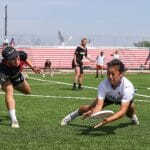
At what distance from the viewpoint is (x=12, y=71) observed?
10.0 metres

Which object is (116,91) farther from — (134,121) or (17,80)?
(17,80)

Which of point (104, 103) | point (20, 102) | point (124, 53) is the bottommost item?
point (124, 53)

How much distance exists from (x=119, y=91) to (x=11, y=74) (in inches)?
82.9

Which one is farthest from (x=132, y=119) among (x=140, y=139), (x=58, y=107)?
(x=58, y=107)

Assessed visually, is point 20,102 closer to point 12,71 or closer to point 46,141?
point 12,71

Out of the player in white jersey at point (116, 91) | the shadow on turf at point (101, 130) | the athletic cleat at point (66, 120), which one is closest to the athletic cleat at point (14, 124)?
the athletic cleat at point (66, 120)

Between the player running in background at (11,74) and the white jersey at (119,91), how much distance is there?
1.61m

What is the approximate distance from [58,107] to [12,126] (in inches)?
143

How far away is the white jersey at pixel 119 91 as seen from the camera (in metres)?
8.88

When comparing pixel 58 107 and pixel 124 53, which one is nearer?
pixel 58 107

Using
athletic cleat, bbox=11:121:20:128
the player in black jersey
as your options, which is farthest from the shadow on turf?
the player in black jersey

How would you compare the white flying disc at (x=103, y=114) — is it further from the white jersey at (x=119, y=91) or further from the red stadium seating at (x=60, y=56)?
the red stadium seating at (x=60, y=56)

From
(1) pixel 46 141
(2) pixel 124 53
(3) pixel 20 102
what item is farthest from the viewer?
(2) pixel 124 53

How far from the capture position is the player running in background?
971cm
